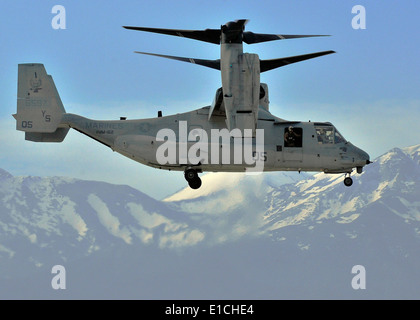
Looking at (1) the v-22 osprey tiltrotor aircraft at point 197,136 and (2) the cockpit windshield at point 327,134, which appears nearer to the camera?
(1) the v-22 osprey tiltrotor aircraft at point 197,136

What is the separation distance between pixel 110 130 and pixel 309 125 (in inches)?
381

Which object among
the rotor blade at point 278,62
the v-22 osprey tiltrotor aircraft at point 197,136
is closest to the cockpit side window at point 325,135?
the v-22 osprey tiltrotor aircraft at point 197,136

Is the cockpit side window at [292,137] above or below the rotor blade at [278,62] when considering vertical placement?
below

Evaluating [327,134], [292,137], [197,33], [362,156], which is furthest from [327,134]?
[197,33]

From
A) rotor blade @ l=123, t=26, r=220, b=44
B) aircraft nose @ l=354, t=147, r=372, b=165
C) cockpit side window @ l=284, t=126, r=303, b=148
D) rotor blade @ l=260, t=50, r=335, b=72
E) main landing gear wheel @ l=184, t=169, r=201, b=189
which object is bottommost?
main landing gear wheel @ l=184, t=169, r=201, b=189

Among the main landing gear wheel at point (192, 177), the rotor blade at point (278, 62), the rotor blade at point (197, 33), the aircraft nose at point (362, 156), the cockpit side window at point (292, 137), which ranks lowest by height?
the main landing gear wheel at point (192, 177)

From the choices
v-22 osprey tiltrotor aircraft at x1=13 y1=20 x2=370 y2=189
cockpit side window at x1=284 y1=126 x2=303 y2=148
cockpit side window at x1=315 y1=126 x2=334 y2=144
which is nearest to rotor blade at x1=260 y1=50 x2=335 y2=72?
v-22 osprey tiltrotor aircraft at x1=13 y1=20 x2=370 y2=189

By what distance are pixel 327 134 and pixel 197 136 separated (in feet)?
21.1

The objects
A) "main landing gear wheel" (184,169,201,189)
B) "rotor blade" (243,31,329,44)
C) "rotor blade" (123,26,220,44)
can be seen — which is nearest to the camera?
"rotor blade" (123,26,220,44)

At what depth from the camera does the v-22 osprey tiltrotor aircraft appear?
4088 cm

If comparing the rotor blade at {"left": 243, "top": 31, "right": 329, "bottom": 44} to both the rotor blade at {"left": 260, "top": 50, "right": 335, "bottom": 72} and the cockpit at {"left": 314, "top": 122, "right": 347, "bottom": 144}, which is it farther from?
the cockpit at {"left": 314, "top": 122, "right": 347, "bottom": 144}

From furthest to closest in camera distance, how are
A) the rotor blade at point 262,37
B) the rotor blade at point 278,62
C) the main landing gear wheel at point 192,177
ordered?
1. the main landing gear wheel at point 192,177
2. the rotor blade at point 278,62
3. the rotor blade at point 262,37

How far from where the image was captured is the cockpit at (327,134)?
4200 centimetres

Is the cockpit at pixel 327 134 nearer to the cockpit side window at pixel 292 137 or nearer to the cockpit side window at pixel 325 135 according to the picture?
the cockpit side window at pixel 325 135
